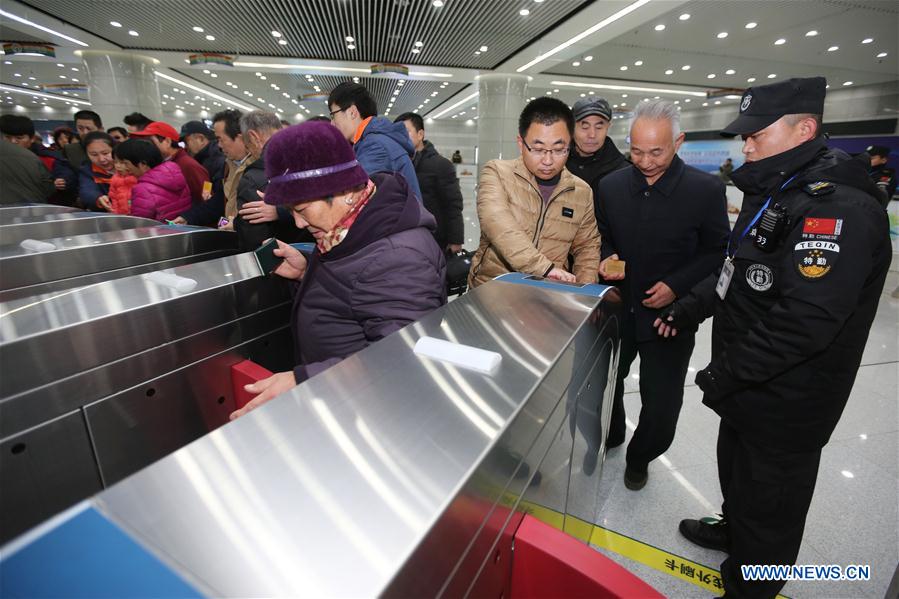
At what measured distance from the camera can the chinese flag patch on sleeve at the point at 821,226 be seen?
1.15 metres

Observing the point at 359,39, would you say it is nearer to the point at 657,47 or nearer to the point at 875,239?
the point at 657,47

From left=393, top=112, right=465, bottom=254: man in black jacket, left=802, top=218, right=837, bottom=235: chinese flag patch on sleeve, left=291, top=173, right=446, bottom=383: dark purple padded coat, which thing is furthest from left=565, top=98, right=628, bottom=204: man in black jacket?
left=291, top=173, right=446, bottom=383: dark purple padded coat

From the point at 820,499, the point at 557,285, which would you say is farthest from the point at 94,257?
the point at 820,499

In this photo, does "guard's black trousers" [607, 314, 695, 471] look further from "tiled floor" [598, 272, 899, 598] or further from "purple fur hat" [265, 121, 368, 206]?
"purple fur hat" [265, 121, 368, 206]

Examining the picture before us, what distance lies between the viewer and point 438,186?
377 cm

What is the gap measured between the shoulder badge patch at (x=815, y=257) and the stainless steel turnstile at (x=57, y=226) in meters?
2.95

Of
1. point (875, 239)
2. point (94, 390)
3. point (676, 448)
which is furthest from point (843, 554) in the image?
point (94, 390)

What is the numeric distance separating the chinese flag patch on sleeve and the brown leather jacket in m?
0.83

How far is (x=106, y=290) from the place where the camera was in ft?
4.05

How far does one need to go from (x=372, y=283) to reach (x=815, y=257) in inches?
46.4

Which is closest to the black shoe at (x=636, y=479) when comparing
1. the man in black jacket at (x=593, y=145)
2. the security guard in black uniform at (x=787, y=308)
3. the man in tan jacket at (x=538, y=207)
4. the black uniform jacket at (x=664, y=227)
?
the security guard in black uniform at (x=787, y=308)

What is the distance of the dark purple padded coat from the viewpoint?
43.9 inches

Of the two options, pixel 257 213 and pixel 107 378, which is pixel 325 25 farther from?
pixel 107 378

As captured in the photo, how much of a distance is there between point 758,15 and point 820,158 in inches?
330
